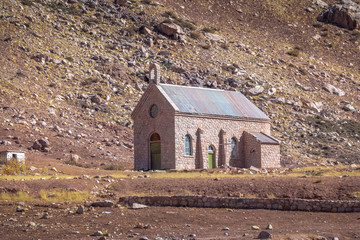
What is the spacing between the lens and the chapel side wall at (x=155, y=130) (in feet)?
139

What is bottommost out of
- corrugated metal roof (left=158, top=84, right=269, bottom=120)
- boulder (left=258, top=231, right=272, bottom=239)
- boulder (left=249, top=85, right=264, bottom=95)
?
boulder (left=258, top=231, right=272, bottom=239)

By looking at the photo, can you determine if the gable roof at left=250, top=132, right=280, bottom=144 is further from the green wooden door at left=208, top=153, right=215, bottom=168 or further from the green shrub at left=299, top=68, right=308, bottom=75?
the green shrub at left=299, top=68, right=308, bottom=75

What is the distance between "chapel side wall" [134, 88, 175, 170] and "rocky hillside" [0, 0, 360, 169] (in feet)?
8.81

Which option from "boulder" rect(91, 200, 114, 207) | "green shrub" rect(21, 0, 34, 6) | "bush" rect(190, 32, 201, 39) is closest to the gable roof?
"boulder" rect(91, 200, 114, 207)

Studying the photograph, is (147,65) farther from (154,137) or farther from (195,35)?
(154,137)

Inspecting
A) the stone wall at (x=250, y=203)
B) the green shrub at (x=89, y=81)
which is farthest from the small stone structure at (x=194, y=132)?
the green shrub at (x=89, y=81)

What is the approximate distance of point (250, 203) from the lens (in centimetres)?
2414

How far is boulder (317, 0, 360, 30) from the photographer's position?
313ft

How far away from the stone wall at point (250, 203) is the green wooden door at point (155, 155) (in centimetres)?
1746

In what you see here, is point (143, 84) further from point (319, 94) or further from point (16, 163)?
point (16, 163)

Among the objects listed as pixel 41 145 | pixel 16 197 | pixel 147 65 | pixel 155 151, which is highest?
pixel 147 65

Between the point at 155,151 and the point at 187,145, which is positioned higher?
the point at 187,145

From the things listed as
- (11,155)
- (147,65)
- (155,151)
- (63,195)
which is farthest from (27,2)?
(63,195)

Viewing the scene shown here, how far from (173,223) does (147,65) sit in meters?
48.8
